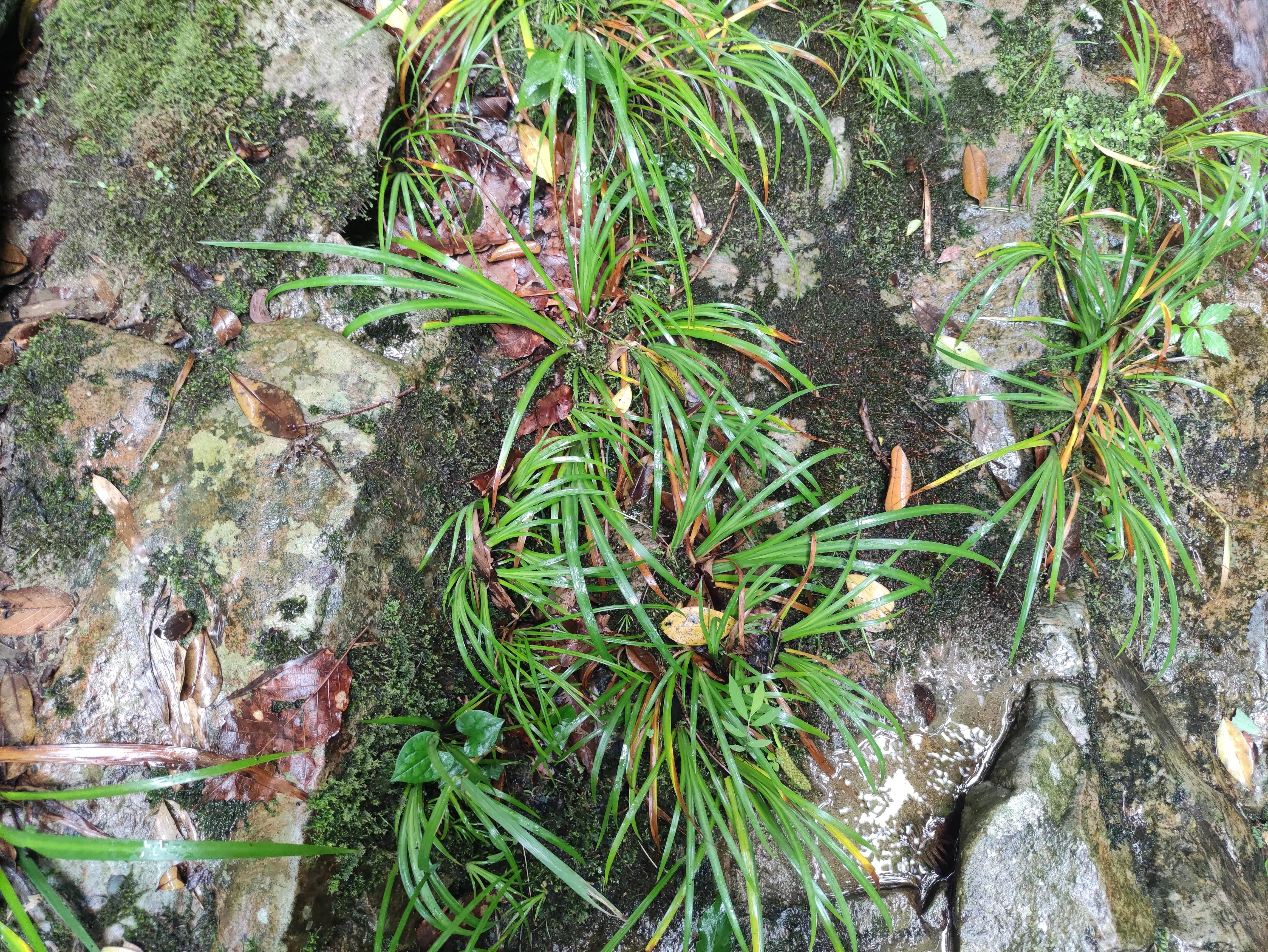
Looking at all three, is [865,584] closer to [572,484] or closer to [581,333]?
[572,484]

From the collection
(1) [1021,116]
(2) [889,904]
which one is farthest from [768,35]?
(2) [889,904]

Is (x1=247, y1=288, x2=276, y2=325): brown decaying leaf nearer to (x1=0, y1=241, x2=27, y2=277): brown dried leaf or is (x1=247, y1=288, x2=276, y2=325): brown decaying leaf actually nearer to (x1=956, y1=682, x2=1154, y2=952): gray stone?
(x1=0, y1=241, x2=27, y2=277): brown dried leaf

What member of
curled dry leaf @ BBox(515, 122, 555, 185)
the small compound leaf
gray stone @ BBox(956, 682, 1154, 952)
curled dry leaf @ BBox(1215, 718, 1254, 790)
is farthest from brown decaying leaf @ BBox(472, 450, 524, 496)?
curled dry leaf @ BBox(1215, 718, 1254, 790)

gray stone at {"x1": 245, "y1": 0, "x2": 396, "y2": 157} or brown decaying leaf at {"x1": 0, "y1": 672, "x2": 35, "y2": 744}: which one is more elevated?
gray stone at {"x1": 245, "y1": 0, "x2": 396, "y2": 157}

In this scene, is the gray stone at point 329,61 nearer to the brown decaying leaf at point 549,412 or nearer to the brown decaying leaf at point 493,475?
the brown decaying leaf at point 549,412

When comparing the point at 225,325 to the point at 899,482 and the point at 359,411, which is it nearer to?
the point at 359,411

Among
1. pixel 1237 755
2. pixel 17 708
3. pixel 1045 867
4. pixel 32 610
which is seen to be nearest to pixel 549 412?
pixel 32 610

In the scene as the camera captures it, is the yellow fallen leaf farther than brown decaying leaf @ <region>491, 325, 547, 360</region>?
No
